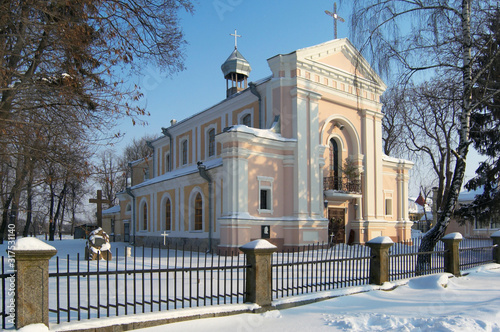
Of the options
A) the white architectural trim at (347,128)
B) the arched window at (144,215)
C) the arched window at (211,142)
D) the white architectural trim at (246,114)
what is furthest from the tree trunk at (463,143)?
the arched window at (144,215)

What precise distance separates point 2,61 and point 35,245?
368 cm

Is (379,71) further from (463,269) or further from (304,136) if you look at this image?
(304,136)

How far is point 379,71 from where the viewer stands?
12555mm

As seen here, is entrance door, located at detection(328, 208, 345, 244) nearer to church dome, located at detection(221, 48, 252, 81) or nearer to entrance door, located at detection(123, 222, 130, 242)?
church dome, located at detection(221, 48, 252, 81)

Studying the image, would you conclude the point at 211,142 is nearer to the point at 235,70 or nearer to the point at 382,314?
the point at 235,70

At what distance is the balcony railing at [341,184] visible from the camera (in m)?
21.1

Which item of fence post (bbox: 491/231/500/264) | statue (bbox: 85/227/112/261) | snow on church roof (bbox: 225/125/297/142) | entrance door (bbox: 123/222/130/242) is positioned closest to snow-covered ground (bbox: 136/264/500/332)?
fence post (bbox: 491/231/500/264)

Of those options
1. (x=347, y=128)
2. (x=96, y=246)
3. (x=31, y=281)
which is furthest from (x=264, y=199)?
(x=31, y=281)

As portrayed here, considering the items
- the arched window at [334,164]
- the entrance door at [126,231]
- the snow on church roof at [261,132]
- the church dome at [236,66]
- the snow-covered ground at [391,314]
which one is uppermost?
the church dome at [236,66]

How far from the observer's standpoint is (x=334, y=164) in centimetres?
2234

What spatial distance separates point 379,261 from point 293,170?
10.3m

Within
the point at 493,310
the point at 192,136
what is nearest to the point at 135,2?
the point at 493,310

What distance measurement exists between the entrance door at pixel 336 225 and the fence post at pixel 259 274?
13870 millimetres

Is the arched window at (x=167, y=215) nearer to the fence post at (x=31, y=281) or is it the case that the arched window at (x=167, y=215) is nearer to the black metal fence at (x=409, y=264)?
the black metal fence at (x=409, y=264)
